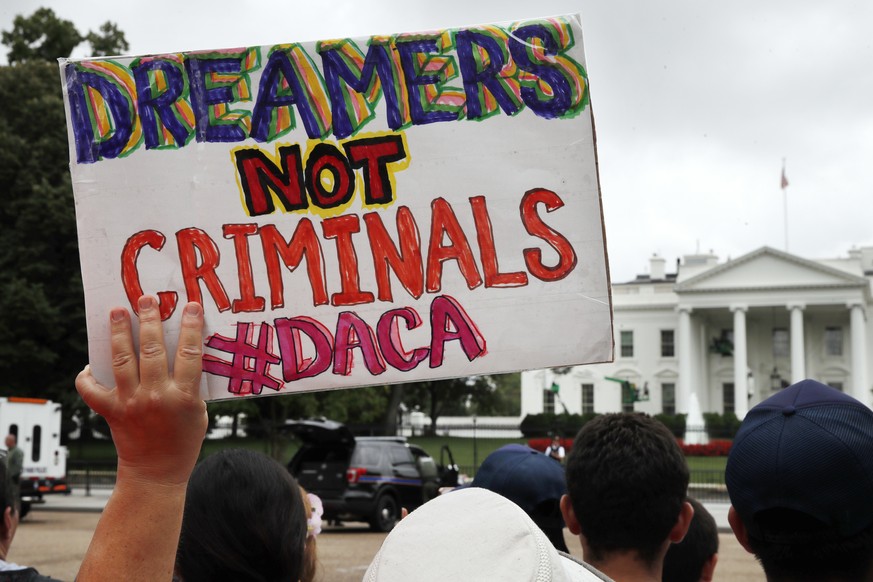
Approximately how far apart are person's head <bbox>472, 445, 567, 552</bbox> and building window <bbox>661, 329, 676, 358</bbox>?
7313 centimetres

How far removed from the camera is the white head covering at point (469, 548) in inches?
49.1

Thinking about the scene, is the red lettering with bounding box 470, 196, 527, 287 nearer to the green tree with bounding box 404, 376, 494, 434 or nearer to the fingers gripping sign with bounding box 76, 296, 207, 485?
the fingers gripping sign with bounding box 76, 296, 207, 485

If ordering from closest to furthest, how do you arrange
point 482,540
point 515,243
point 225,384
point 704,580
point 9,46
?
1. point 482,540
2. point 225,384
3. point 515,243
4. point 704,580
5. point 9,46

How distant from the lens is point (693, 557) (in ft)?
9.93

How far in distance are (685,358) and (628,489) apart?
70328 millimetres

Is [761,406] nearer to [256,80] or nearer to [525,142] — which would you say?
[525,142]

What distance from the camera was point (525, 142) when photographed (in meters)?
2.12

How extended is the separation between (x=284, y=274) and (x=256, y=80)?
0.42 meters

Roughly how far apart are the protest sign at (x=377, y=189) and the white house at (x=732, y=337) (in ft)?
213

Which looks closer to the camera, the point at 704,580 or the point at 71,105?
the point at 71,105

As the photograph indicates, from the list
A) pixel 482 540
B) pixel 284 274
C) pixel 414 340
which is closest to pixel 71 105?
pixel 284 274

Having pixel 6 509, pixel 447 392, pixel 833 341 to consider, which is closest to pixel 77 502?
pixel 6 509

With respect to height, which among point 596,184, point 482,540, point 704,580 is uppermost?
point 596,184

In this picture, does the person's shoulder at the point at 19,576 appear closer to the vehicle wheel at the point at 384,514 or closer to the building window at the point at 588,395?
the vehicle wheel at the point at 384,514
